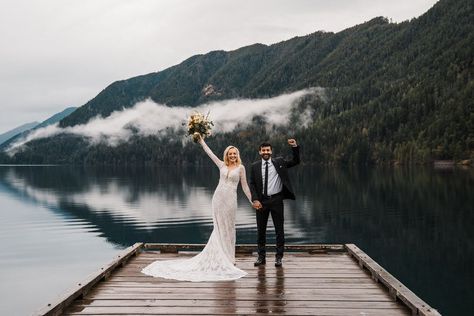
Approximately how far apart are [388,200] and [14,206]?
1793 inches

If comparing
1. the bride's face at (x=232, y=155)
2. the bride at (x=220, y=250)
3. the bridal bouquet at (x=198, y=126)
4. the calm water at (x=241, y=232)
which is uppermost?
the bridal bouquet at (x=198, y=126)

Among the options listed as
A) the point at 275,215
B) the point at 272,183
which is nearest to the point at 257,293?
the point at 275,215

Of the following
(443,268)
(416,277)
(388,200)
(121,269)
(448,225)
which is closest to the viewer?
(121,269)

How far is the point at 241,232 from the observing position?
39188mm

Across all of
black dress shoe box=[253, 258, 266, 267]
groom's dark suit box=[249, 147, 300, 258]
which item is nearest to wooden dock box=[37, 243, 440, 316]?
black dress shoe box=[253, 258, 266, 267]

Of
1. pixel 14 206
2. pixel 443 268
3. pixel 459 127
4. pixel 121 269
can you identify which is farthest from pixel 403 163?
pixel 121 269

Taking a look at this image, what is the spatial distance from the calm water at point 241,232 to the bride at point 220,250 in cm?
1015

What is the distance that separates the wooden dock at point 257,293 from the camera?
9.98 m

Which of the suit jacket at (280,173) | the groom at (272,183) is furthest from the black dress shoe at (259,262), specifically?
the suit jacket at (280,173)

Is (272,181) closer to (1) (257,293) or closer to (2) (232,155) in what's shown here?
(2) (232,155)

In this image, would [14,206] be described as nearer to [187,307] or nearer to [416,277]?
[416,277]

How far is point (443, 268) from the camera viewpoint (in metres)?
26.3

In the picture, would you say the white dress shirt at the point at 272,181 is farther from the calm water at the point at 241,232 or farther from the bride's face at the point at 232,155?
the calm water at the point at 241,232

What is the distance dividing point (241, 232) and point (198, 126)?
25.3m
